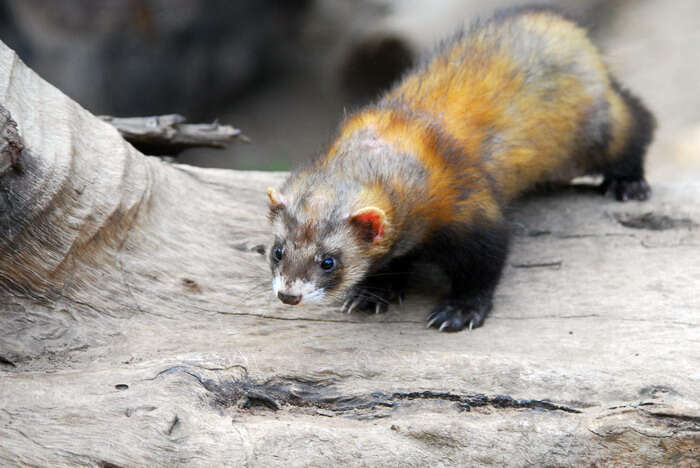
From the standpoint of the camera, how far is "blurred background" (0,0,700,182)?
12125 mm

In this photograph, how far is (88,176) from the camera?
16.0 feet

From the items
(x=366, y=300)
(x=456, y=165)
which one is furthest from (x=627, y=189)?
(x=366, y=300)

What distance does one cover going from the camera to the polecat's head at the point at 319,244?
4.84 m

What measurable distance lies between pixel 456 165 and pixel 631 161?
2490 mm

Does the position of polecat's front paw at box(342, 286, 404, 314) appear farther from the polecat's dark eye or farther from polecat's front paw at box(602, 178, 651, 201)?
polecat's front paw at box(602, 178, 651, 201)

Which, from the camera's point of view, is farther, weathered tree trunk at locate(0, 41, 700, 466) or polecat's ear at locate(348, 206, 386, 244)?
polecat's ear at locate(348, 206, 386, 244)

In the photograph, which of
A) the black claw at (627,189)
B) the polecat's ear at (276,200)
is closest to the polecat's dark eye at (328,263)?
the polecat's ear at (276,200)

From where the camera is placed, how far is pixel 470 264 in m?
5.59

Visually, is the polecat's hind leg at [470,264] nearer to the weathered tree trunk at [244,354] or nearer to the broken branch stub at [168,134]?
the weathered tree trunk at [244,354]

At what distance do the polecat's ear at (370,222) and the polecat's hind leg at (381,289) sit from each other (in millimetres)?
485

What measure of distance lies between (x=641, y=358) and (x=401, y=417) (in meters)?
1.59

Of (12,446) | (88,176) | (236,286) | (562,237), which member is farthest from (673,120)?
(12,446)

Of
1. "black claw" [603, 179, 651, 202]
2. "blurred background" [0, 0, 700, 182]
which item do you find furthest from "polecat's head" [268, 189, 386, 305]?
"blurred background" [0, 0, 700, 182]

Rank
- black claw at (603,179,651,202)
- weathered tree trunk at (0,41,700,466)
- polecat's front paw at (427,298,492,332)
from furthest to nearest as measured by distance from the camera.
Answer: black claw at (603,179,651,202) < polecat's front paw at (427,298,492,332) < weathered tree trunk at (0,41,700,466)
